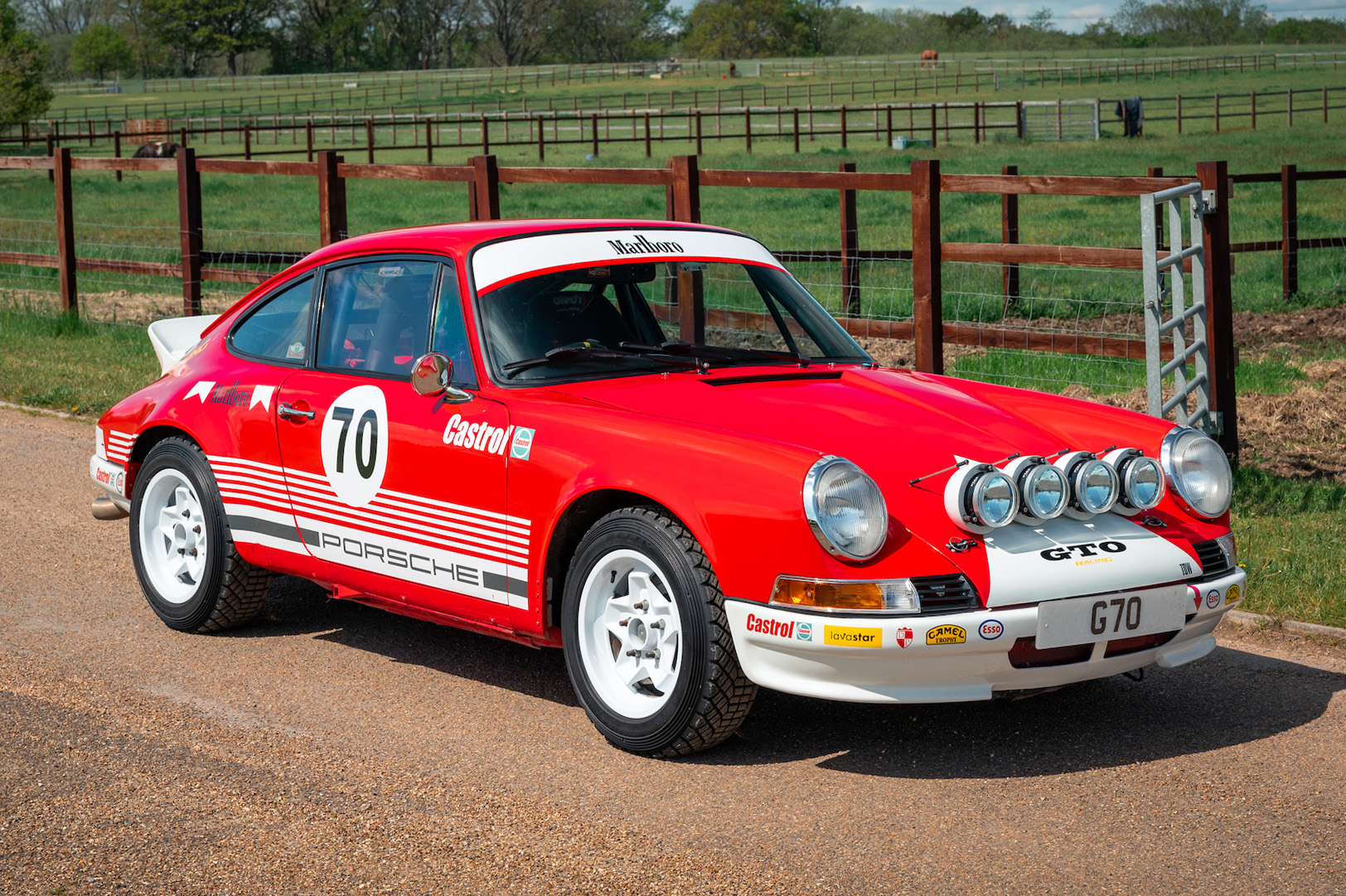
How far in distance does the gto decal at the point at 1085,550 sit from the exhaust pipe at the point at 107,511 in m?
4.06

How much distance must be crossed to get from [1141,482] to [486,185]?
6.88 m

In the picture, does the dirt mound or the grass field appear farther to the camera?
the dirt mound

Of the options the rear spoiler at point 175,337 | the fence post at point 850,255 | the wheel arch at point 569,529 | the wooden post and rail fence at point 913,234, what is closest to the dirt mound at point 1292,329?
the wooden post and rail fence at point 913,234

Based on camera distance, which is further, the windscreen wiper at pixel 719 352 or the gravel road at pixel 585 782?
the windscreen wiper at pixel 719 352

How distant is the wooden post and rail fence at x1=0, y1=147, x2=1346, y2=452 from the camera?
25.7 ft

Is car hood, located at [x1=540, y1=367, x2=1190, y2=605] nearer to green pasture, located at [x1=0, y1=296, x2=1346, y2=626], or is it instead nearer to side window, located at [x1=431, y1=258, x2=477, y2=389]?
side window, located at [x1=431, y1=258, x2=477, y2=389]

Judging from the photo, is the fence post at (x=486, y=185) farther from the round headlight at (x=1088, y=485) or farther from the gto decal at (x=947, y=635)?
the gto decal at (x=947, y=635)

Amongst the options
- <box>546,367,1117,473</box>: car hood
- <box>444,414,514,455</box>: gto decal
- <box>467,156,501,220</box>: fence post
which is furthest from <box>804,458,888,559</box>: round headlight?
<box>467,156,501,220</box>: fence post

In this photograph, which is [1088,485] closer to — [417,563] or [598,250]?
[598,250]

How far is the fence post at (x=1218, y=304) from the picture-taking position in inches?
307

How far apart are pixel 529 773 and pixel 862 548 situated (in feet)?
3.99

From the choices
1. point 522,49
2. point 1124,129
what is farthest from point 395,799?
point 522,49

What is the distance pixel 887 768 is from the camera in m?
4.34

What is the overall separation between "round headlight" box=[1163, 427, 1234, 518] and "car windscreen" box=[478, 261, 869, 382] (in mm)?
1225
